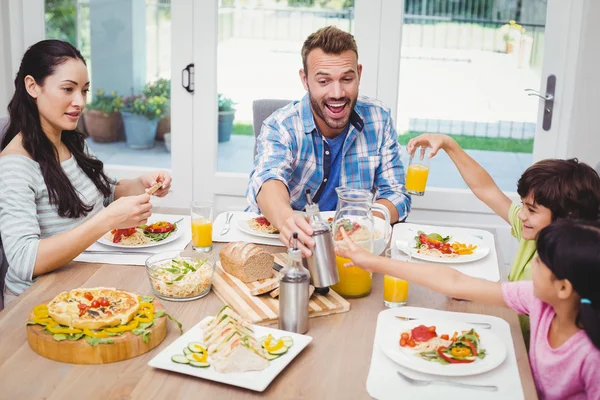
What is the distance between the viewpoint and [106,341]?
4.84ft

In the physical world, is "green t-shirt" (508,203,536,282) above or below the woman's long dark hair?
below

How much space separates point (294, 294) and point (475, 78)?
247 centimetres

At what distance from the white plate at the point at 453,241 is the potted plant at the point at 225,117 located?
1797 millimetres

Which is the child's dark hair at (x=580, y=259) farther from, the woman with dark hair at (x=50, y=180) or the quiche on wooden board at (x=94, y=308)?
the woman with dark hair at (x=50, y=180)

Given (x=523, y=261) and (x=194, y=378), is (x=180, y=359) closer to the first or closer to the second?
(x=194, y=378)

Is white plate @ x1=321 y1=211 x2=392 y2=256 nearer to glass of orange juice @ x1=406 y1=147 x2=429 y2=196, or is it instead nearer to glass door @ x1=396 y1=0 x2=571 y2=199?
glass of orange juice @ x1=406 y1=147 x2=429 y2=196

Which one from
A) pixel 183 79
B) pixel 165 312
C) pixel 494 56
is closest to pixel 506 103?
pixel 494 56

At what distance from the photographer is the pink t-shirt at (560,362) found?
1518 mm

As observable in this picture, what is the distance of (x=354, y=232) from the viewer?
1823 millimetres

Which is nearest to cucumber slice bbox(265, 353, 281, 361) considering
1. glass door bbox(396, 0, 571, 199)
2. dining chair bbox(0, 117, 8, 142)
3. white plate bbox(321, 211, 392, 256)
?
white plate bbox(321, 211, 392, 256)

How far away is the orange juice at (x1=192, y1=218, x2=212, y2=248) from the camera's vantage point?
2131 millimetres

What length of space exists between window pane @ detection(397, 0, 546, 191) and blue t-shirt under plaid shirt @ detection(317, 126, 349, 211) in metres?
1.05

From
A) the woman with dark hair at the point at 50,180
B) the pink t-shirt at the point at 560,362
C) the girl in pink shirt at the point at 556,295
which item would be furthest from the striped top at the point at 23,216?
the pink t-shirt at the point at 560,362

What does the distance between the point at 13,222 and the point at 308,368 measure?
0.99 m
